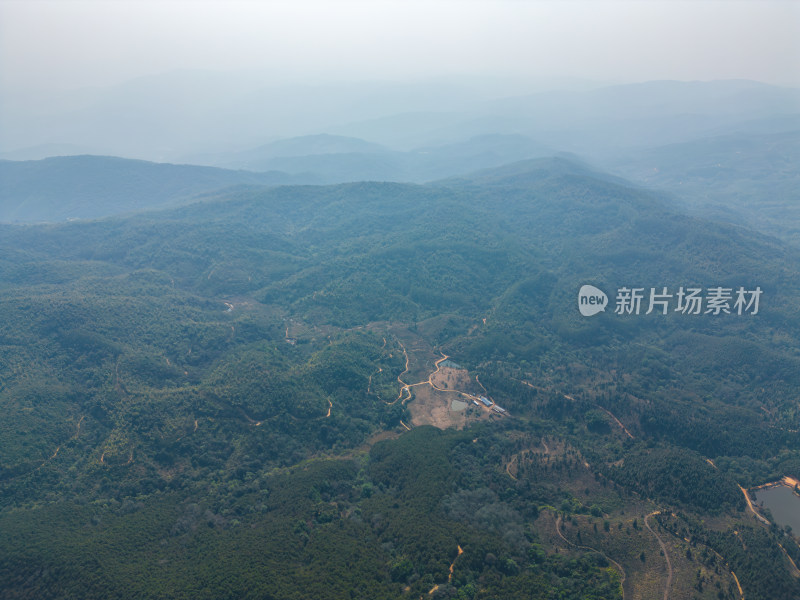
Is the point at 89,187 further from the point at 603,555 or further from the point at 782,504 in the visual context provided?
the point at 782,504

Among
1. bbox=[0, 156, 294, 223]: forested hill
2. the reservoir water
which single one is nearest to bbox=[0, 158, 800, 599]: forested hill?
the reservoir water

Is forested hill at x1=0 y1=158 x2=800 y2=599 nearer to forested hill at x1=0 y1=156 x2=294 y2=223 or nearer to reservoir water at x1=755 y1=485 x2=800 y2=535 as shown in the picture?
reservoir water at x1=755 y1=485 x2=800 y2=535

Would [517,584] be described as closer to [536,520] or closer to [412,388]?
[536,520]

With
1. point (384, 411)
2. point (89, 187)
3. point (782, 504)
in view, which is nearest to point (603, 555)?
point (782, 504)

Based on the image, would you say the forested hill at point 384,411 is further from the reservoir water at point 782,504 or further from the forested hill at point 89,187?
the forested hill at point 89,187

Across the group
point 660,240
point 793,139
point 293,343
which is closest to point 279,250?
point 293,343

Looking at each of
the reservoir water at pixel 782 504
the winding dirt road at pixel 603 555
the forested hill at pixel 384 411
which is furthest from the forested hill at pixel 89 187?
the reservoir water at pixel 782 504
